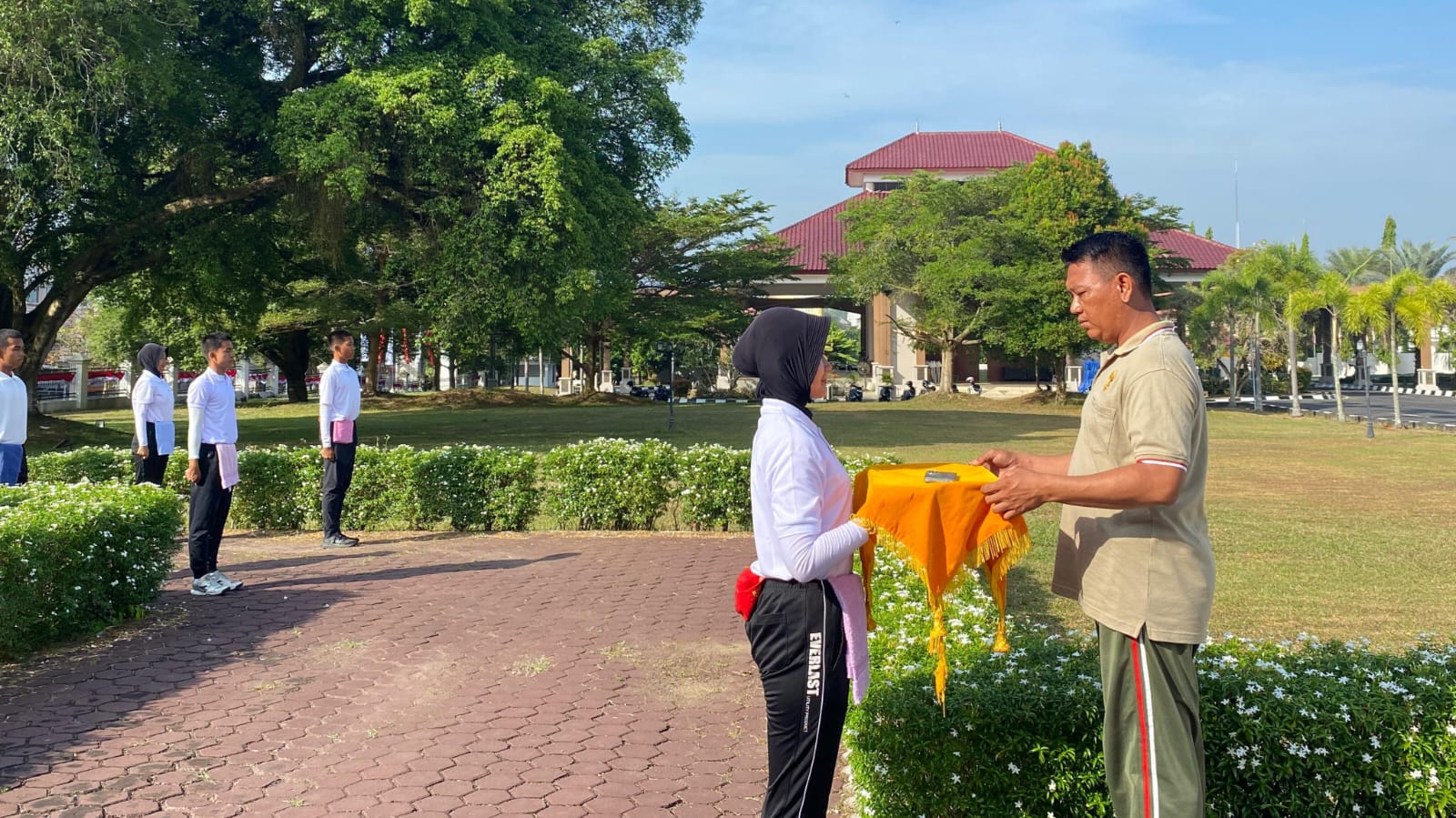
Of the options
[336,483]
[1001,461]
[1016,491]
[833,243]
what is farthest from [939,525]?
[833,243]

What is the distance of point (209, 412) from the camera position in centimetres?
738

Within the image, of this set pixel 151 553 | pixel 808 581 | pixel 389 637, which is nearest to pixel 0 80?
pixel 151 553

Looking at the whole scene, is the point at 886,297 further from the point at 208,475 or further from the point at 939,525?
the point at 939,525

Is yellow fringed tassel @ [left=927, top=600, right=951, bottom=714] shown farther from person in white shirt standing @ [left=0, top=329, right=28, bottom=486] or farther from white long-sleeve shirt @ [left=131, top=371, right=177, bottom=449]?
white long-sleeve shirt @ [left=131, top=371, right=177, bottom=449]

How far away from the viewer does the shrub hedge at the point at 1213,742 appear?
3.10m

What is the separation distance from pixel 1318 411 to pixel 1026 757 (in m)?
33.5

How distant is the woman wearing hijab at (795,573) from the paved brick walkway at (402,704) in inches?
47.0

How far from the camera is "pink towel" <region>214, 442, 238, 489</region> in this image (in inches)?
287

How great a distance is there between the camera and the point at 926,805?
3.32 metres

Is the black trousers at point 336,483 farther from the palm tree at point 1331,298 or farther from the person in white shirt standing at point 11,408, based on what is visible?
the palm tree at point 1331,298

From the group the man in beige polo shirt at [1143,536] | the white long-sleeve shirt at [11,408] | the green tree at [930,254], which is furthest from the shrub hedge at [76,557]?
the green tree at [930,254]

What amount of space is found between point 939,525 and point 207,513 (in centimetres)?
595

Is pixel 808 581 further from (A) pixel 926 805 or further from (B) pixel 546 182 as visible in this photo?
(B) pixel 546 182

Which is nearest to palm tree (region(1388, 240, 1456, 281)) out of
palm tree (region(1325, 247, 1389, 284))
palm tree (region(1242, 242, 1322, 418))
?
palm tree (region(1325, 247, 1389, 284))
